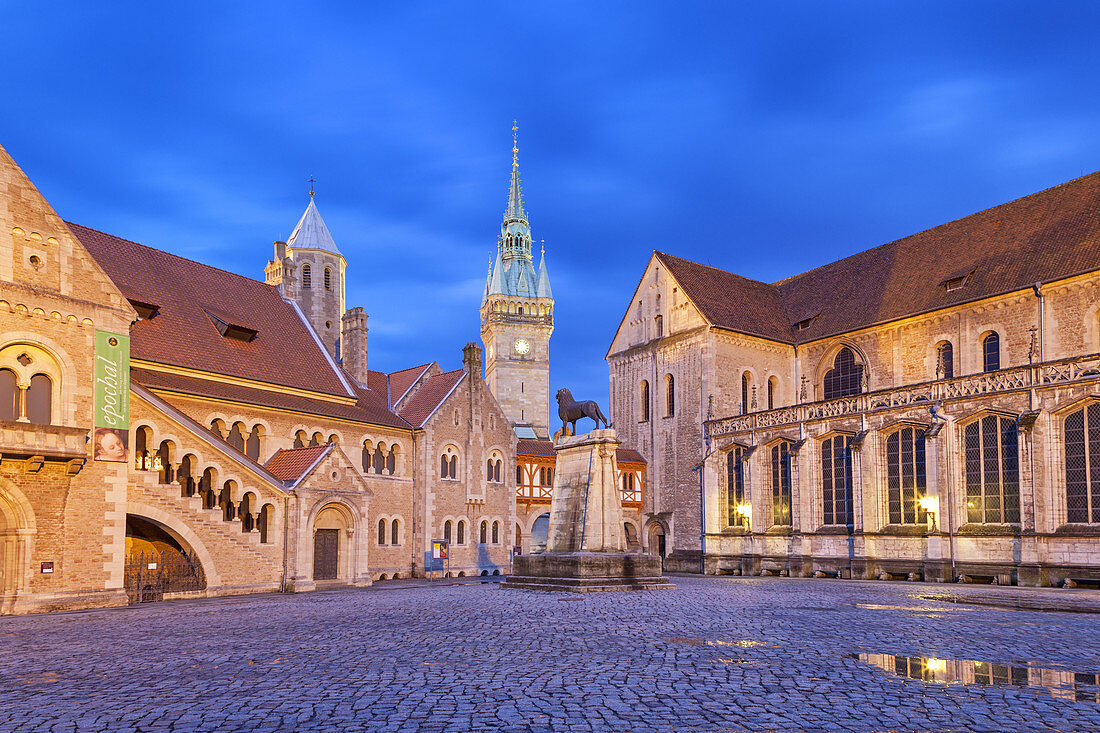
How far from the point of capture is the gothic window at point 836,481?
38500mm


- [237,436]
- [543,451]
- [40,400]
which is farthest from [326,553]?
[543,451]

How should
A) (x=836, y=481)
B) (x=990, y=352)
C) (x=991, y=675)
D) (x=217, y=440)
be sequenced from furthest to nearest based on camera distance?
(x=990, y=352)
(x=836, y=481)
(x=217, y=440)
(x=991, y=675)

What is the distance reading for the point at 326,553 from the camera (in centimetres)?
3338

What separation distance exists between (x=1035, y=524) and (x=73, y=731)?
31.6 meters

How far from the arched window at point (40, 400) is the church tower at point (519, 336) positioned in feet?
226

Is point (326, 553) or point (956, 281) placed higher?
point (956, 281)

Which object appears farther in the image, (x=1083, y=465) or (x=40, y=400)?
(x=1083, y=465)

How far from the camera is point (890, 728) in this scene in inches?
312

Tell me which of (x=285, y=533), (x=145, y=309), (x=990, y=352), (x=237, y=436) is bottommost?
(x=285, y=533)

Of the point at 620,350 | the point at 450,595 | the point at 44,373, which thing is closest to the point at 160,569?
the point at 44,373

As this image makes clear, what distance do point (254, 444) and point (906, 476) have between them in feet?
89.5

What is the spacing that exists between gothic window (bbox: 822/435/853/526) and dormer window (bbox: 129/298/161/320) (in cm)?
2968

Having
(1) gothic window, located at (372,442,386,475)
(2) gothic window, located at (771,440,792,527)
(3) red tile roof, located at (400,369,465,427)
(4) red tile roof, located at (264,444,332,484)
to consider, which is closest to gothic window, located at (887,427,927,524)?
(2) gothic window, located at (771,440,792,527)

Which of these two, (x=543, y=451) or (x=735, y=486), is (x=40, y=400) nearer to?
(x=543, y=451)
